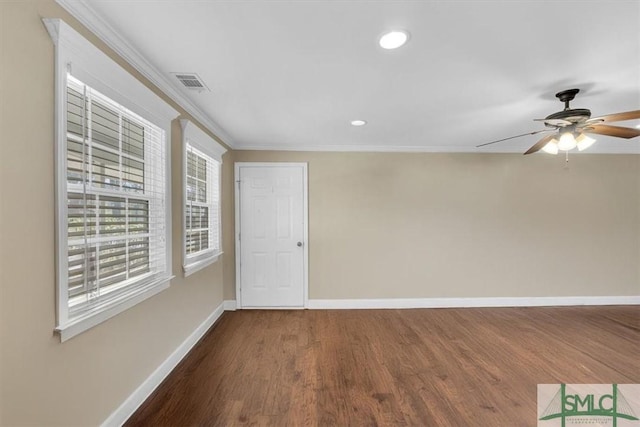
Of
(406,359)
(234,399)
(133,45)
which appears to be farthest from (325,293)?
(133,45)

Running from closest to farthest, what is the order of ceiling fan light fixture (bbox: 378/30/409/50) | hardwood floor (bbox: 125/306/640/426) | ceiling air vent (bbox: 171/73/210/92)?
ceiling fan light fixture (bbox: 378/30/409/50)
hardwood floor (bbox: 125/306/640/426)
ceiling air vent (bbox: 171/73/210/92)

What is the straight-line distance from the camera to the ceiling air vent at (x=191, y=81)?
195cm

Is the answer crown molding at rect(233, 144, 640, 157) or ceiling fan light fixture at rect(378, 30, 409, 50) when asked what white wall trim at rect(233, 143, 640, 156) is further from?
ceiling fan light fixture at rect(378, 30, 409, 50)

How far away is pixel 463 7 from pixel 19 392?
8.51 ft

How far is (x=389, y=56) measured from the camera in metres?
1.69

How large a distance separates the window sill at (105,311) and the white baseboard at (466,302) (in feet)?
7.63

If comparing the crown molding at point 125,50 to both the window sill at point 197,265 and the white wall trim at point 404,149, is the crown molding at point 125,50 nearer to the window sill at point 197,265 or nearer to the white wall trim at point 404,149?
the white wall trim at point 404,149

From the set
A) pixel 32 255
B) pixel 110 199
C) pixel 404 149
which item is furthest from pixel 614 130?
pixel 32 255

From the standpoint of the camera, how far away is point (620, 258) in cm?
399

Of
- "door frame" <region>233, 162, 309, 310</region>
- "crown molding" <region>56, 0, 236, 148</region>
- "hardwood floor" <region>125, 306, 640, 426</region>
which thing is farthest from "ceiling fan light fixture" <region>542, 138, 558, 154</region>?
"crown molding" <region>56, 0, 236, 148</region>

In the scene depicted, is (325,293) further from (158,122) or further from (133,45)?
(133,45)

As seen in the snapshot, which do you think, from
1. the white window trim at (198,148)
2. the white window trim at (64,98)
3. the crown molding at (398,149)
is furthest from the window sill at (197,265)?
the crown molding at (398,149)

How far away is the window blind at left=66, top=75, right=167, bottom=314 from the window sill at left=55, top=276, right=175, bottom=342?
5 cm

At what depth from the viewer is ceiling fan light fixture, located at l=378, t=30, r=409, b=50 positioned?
1.46m
